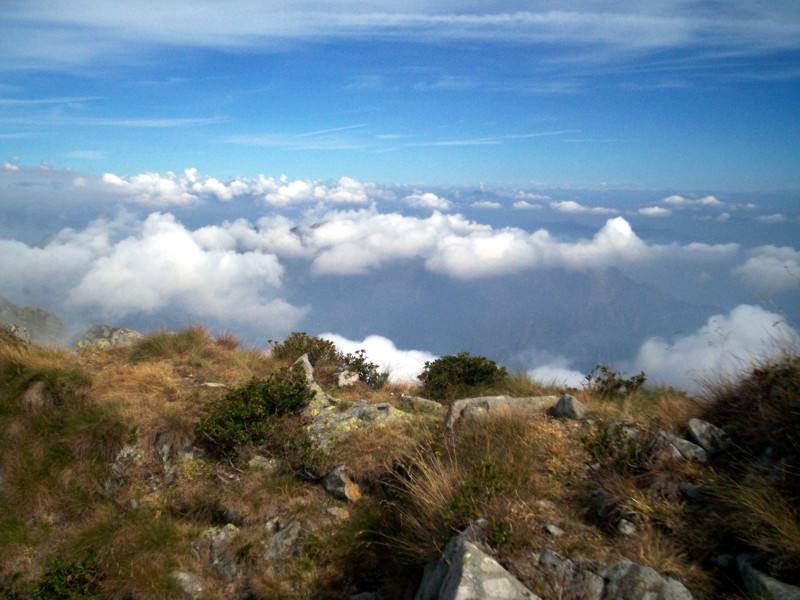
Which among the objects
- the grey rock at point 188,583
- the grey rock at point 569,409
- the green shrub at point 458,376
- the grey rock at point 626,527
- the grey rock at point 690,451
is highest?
the grey rock at point 690,451

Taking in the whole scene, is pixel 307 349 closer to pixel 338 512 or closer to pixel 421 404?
pixel 421 404

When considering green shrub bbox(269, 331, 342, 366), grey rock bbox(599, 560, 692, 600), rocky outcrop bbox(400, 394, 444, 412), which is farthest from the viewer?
green shrub bbox(269, 331, 342, 366)

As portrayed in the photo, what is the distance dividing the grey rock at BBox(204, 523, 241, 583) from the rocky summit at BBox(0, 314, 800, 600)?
3 centimetres

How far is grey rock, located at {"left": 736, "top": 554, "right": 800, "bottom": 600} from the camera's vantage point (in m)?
2.56

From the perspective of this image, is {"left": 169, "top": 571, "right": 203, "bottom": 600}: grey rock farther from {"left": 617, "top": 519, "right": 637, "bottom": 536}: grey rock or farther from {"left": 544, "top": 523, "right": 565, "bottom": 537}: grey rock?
{"left": 617, "top": 519, "right": 637, "bottom": 536}: grey rock

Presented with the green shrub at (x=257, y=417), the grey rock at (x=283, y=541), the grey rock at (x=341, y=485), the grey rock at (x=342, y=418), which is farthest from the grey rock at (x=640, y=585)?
the green shrub at (x=257, y=417)

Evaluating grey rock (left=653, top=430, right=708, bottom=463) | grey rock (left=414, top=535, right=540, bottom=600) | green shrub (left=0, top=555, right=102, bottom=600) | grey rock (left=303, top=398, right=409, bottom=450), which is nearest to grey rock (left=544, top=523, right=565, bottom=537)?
grey rock (left=414, top=535, right=540, bottom=600)

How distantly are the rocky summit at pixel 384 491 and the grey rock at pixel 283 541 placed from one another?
2 cm

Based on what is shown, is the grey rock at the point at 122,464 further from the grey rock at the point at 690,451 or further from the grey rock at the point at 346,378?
the grey rock at the point at 690,451

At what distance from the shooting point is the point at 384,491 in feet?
18.0

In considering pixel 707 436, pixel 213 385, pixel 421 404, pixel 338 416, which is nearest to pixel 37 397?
pixel 213 385

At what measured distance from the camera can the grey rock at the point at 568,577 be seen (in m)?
2.91

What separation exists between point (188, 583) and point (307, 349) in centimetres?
625

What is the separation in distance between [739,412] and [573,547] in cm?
283
